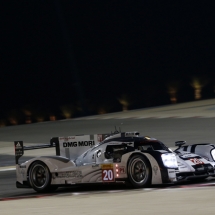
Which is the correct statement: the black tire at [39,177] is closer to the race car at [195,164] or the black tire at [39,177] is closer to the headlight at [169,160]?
the headlight at [169,160]

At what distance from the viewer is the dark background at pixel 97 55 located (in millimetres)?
31750

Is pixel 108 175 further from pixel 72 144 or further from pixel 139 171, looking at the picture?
pixel 72 144

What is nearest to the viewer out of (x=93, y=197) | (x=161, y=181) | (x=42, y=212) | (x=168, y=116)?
(x=42, y=212)

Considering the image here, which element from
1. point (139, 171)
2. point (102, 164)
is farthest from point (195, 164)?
point (102, 164)

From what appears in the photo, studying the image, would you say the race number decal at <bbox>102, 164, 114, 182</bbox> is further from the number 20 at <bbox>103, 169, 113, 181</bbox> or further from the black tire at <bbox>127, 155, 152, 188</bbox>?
the black tire at <bbox>127, 155, 152, 188</bbox>

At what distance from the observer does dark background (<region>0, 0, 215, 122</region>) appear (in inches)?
1250

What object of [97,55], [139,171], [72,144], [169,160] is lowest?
[139,171]

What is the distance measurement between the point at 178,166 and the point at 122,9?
2398 centimetres

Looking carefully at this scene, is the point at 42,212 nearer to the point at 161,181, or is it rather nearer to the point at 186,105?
the point at 161,181

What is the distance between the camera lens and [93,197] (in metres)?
8.59

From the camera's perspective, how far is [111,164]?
9.59m

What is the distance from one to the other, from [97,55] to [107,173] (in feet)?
75.1

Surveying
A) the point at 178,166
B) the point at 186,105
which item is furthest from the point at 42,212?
the point at 186,105

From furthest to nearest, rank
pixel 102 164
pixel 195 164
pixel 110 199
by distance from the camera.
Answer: pixel 102 164 < pixel 195 164 < pixel 110 199
